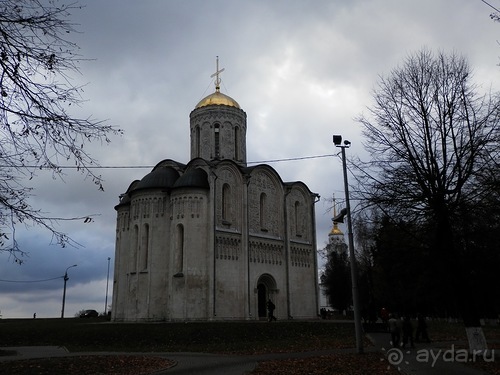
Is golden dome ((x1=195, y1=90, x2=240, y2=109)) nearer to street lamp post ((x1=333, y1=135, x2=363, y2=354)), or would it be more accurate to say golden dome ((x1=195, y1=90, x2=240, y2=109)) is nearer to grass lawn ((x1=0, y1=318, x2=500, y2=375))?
grass lawn ((x1=0, y1=318, x2=500, y2=375))

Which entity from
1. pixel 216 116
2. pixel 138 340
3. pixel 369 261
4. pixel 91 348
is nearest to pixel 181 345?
pixel 138 340

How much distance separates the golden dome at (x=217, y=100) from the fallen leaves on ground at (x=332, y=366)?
2726cm

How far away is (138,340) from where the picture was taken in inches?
854

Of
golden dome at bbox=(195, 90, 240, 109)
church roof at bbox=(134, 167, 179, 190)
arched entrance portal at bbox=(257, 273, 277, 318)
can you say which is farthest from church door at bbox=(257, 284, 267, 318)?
golden dome at bbox=(195, 90, 240, 109)

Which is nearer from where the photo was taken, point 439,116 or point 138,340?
point 439,116

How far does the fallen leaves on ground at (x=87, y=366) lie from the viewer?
11539 mm

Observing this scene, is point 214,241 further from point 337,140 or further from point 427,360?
point 427,360

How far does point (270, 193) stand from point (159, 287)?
11.2m

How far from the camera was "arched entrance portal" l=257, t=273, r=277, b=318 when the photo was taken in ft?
108

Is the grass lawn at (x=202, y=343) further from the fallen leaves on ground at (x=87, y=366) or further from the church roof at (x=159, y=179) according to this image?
the church roof at (x=159, y=179)

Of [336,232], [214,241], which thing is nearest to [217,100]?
[214,241]

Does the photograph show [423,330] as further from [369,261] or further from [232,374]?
[369,261]

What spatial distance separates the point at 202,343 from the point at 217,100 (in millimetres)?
22712

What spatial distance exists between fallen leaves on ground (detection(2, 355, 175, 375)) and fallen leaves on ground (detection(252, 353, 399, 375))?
3.13 meters
